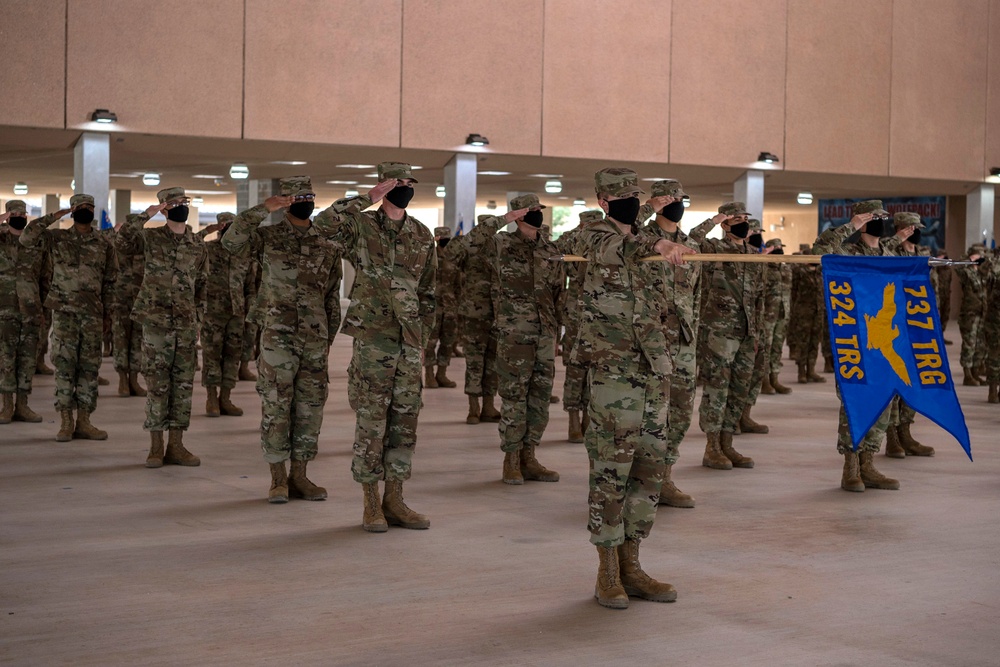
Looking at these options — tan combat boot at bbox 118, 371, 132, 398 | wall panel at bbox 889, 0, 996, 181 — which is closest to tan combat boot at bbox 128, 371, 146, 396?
tan combat boot at bbox 118, 371, 132, 398

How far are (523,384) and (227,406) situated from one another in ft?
15.1

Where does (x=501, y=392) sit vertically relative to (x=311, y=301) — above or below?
below

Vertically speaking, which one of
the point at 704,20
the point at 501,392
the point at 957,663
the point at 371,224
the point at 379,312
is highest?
the point at 704,20

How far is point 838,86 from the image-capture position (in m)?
22.0

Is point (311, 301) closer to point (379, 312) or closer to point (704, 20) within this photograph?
point (379, 312)

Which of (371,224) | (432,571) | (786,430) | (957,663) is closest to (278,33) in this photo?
(786,430)

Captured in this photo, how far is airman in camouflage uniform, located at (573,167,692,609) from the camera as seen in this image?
5297mm

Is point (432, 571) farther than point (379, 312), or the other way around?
point (379, 312)

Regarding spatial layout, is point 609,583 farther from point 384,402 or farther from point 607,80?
point 607,80

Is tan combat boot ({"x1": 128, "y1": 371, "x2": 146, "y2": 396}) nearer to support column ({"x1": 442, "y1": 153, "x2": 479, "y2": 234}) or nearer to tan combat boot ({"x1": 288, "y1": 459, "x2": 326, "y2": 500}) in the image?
tan combat boot ({"x1": 288, "y1": 459, "x2": 326, "y2": 500})

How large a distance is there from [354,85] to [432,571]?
12.3 m

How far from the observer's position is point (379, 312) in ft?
21.6

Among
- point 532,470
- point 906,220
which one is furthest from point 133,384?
point 906,220

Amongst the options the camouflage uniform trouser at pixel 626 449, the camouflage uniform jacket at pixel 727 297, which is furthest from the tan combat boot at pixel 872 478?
the camouflage uniform trouser at pixel 626 449
